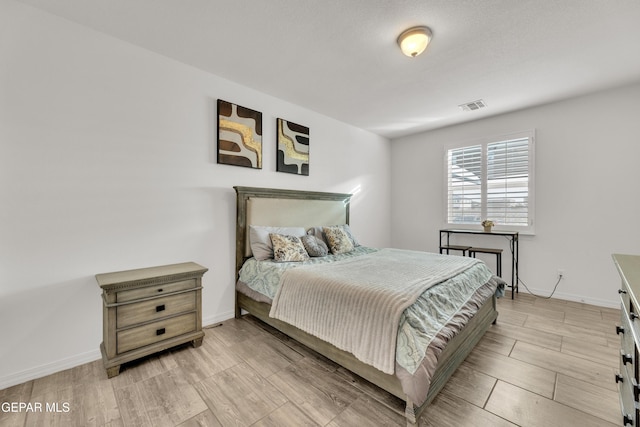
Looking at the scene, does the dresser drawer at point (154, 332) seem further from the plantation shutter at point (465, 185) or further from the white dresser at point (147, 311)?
the plantation shutter at point (465, 185)

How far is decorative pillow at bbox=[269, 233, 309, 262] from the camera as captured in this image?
2.78 m

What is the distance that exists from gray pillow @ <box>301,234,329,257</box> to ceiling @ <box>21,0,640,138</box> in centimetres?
179

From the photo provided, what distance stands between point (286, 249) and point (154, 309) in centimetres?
125

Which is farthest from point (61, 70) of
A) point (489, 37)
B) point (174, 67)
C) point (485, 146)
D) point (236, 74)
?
point (485, 146)

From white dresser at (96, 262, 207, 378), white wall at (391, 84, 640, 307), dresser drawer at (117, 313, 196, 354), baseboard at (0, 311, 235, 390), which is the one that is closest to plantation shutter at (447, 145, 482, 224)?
white wall at (391, 84, 640, 307)

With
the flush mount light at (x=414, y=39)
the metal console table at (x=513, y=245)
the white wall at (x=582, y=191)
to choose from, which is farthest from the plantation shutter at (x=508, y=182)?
the flush mount light at (x=414, y=39)

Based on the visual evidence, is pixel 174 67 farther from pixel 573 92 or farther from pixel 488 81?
pixel 573 92

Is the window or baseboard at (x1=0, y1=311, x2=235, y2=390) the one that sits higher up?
the window

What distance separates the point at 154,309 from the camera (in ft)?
6.90

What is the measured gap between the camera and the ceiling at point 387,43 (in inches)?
74.2

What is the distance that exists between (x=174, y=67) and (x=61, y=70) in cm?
85

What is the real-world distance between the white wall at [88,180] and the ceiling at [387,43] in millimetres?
247

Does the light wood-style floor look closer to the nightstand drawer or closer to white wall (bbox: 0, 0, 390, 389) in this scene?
the nightstand drawer

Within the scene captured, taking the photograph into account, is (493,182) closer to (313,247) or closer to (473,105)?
(473,105)
